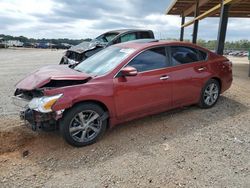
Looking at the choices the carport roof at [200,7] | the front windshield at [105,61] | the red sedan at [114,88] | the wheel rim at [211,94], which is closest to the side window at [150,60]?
the red sedan at [114,88]

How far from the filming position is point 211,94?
216 inches

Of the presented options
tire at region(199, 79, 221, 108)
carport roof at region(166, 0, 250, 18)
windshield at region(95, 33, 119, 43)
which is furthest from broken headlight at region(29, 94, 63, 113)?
carport roof at region(166, 0, 250, 18)

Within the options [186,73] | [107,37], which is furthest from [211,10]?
[186,73]

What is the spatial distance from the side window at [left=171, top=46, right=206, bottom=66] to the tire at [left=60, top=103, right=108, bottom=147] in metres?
1.91

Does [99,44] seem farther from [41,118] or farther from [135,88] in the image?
[41,118]

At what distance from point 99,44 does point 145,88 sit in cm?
506

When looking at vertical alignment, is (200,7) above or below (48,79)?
above

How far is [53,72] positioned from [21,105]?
0.77 m

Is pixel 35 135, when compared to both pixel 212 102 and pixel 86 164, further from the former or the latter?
pixel 212 102

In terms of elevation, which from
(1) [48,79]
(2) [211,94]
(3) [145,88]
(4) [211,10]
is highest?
(4) [211,10]

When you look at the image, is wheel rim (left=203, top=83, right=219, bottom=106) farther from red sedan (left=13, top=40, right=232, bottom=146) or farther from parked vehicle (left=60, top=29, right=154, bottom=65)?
parked vehicle (left=60, top=29, right=154, bottom=65)

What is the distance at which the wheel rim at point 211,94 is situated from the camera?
5402 mm

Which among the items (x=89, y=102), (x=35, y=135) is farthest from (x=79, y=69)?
(x=35, y=135)

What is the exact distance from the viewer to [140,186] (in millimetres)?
2904
